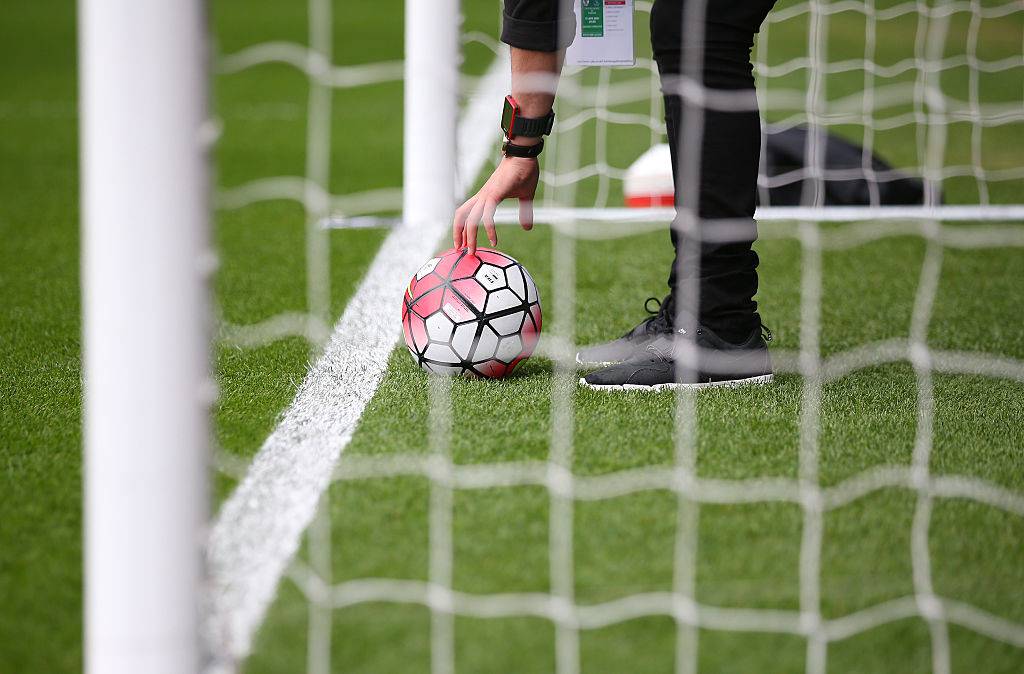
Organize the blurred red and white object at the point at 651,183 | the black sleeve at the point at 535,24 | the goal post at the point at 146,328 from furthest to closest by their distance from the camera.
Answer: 1. the blurred red and white object at the point at 651,183
2. the black sleeve at the point at 535,24
3. the goal post at the point at 146,328

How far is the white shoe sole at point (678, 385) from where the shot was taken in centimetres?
238

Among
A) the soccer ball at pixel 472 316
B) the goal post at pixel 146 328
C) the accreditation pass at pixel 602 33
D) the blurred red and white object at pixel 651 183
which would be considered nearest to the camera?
the goal post at pixel 146 328

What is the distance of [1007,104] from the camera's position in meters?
→ 6.64

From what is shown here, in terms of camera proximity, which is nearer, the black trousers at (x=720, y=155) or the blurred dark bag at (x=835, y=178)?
the black trousers at (x=720, y=155)

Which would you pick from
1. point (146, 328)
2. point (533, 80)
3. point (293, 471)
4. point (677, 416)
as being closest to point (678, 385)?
point (677, 416)

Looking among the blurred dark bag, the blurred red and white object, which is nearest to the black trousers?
the blurred red and white object

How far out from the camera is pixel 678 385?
2400mm

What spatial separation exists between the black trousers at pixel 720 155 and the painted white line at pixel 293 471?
27.6 inches

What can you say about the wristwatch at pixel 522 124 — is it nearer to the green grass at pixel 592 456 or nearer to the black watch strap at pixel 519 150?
the black watch strap at pixel 519 150

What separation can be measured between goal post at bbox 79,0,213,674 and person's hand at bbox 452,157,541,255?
1.01m

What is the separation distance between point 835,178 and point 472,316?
239 cm

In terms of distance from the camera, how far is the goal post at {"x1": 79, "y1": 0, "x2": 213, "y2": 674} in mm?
1232

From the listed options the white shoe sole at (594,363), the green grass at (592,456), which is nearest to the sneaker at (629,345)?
the white shoe sole at (594,363)

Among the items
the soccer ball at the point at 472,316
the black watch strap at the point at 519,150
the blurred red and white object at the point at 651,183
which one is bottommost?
the soccer ball at the point at 472,316
